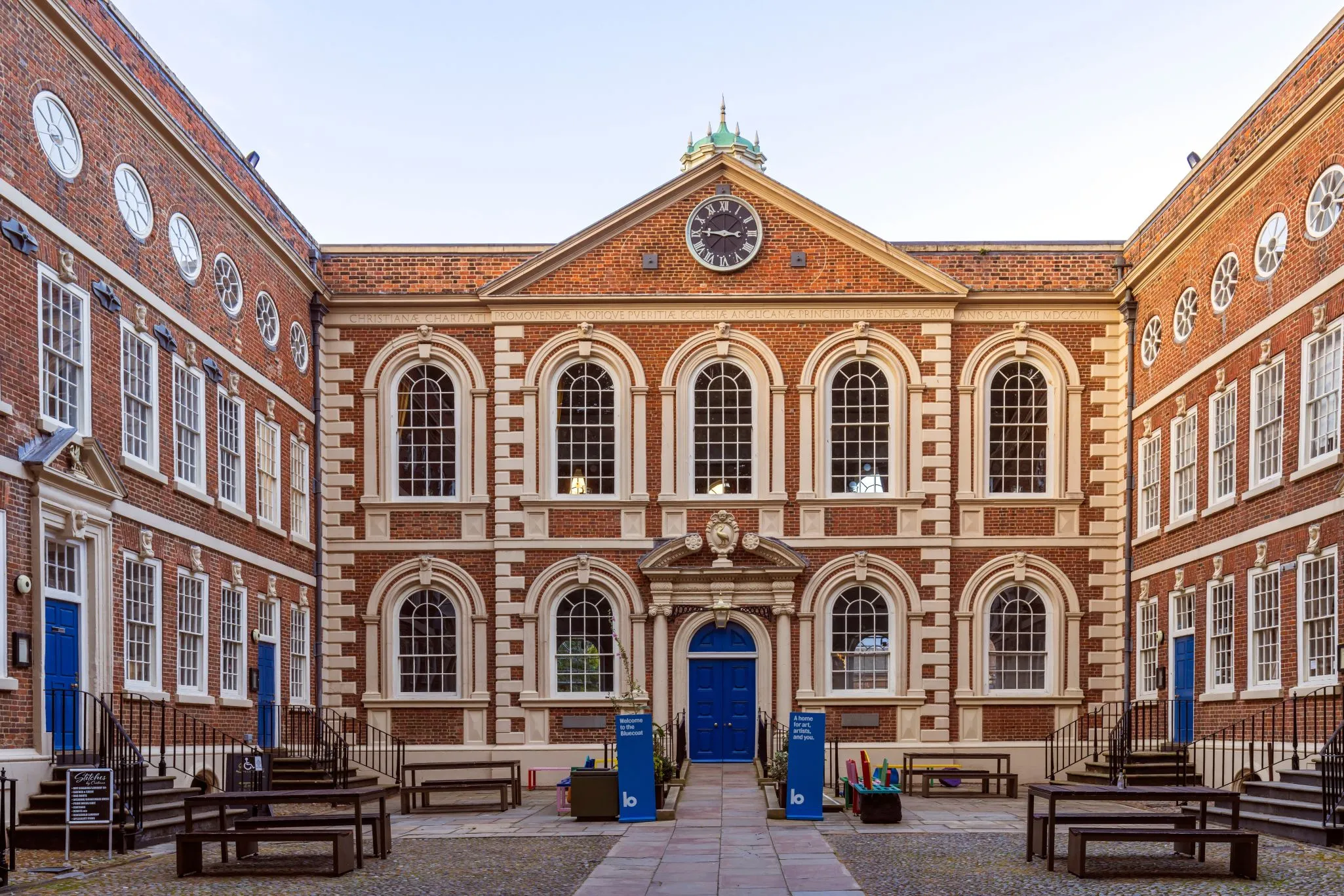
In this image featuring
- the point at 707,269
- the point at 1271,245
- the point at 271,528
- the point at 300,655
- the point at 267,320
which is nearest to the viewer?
the point at 1271,245

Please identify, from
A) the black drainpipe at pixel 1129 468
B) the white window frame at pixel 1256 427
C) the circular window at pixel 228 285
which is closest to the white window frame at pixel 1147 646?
the black drainpipe at pixel 1129 468

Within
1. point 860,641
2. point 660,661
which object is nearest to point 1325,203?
point 860,641

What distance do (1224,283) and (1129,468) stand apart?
4.82 metres

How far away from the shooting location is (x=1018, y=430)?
26.8m

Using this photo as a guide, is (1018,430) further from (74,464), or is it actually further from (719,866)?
(74,464)

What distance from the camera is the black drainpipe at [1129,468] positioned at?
84.8 feet

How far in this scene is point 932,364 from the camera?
87.1ft

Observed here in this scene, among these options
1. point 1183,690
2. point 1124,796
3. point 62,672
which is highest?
point 62,672

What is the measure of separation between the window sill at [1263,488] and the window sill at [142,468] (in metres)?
13.4

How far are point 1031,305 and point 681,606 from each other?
24.9ft

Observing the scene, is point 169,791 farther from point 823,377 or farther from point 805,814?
point 823,377

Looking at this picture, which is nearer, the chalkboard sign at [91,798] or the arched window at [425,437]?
the chalkboard sign at [91,798]

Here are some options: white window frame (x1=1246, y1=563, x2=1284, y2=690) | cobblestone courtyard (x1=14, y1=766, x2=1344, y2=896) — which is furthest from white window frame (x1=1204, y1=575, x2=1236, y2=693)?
cobblestone courtyard (x1=14, y1=766, x2=1344, y2=896)

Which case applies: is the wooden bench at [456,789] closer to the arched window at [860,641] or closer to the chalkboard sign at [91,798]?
the chalkboard sign at [91,798]
